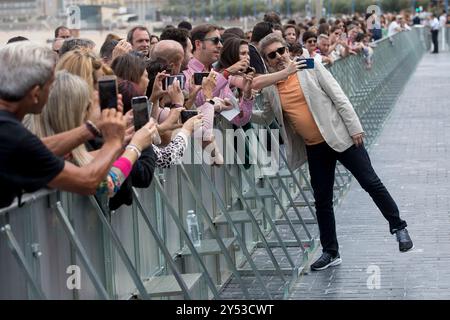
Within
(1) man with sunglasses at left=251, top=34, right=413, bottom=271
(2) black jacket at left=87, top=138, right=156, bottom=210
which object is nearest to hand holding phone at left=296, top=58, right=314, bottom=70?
(1) man with sunglasses at left=251, top=34, right=413, bottom=271

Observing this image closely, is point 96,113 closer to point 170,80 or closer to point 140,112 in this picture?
point 140,112

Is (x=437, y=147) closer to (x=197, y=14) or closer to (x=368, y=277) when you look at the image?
(x=368, y=277)

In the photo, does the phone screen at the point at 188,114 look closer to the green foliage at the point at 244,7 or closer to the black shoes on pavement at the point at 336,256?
the black shoes on pavement at the point at 336,256

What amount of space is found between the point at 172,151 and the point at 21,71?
2227 millimetres

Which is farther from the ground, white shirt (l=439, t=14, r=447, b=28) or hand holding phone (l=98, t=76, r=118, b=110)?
hand holding phone (l=98, t=76, r=118, b=110)

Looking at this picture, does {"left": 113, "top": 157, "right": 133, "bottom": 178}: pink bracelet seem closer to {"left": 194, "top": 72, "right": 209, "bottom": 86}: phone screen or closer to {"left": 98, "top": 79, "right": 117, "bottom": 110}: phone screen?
{"left": 98, "top": 79, "right": 117, "bottom": 110}: phone screen

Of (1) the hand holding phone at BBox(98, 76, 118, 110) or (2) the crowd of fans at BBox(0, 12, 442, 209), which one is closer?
(2) the crowd of fans at BBox(0, 12, 442, 209)

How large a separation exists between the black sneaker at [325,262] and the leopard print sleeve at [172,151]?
2375 mm

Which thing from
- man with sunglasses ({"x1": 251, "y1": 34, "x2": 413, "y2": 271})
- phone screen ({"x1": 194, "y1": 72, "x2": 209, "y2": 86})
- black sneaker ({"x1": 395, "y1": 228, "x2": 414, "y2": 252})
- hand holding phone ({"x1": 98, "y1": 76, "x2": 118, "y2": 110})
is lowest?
black sneaker ({"x1": 395, "y1": 228, "x2": 414, "y2": 252})

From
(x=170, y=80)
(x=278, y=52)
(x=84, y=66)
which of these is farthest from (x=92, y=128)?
(x=278, y=52)

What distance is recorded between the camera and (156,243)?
6.94 meters

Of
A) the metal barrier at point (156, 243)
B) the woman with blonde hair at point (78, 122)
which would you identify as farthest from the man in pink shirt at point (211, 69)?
the woman with blonde hair at point (78, 122)

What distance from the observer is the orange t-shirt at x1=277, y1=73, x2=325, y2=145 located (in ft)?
28.1

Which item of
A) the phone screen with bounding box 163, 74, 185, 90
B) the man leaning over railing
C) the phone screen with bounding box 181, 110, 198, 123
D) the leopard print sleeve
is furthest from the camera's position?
the phone screen with bounding box 163, 74, 185, 90
